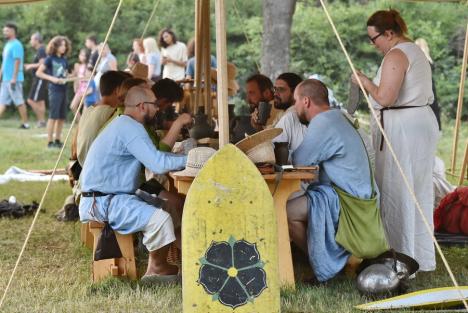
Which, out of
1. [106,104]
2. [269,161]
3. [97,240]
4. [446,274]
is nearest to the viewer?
[269,161]

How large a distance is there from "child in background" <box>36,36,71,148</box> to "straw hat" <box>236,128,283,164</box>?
8232mm

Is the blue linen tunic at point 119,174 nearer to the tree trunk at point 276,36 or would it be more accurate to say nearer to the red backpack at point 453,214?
the red backpack at point 453,214

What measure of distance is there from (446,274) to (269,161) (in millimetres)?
1465

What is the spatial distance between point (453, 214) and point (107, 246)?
2691 mm

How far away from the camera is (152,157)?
514cm

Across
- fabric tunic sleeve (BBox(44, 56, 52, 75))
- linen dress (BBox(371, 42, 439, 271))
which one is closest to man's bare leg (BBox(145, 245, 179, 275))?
linen dress (BBox(371, 42, 439, 271))

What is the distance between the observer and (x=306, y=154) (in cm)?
530

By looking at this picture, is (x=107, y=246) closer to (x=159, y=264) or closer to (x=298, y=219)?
(x=159, y=264)

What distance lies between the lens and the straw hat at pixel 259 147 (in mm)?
4836

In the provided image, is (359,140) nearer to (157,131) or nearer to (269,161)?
(269,161)

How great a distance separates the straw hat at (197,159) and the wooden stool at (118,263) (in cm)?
70

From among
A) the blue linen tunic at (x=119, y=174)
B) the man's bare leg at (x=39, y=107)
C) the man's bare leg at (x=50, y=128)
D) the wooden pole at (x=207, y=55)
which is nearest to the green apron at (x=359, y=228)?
the blue linen tunic at (x=119, y=174)

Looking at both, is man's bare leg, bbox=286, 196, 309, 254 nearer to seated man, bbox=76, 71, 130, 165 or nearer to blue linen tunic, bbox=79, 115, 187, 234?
blue linen tunic, bbox=79, 115, 187, 234

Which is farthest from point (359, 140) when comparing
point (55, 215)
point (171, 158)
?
point (55, 215)
